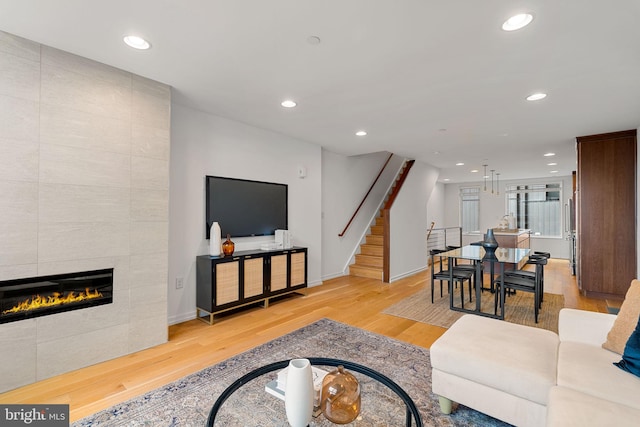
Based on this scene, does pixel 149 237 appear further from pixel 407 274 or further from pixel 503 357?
pixel 407 274

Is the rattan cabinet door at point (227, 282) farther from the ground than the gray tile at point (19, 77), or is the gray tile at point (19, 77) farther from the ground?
the gray tile at point (19, 77)

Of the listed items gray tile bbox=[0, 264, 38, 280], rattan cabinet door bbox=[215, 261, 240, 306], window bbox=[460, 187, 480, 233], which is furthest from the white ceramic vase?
window bbox=[460, 187, 480, 233]

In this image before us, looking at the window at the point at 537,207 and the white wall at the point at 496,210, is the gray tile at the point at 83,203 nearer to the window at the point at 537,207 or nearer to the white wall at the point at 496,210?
the white wall at the point at 496,210

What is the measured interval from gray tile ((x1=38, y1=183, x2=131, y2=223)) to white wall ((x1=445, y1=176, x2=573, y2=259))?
10.8m

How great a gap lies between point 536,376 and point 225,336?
2.67 m

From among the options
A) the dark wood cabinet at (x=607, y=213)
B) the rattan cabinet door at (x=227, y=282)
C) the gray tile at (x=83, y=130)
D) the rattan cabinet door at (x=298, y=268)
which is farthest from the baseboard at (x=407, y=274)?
the gray tile at (x=83, y=130)

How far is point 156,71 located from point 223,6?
1211 mm

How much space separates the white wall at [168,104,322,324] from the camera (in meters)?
3.55

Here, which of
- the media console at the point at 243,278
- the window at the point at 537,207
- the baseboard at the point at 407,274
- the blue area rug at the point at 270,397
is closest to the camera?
the blue area rug at the point at 270,397

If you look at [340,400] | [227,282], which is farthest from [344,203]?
[340,400]

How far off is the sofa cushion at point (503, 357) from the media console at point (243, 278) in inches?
97.1

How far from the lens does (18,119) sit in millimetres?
2258

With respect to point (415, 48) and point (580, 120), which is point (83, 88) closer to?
point (415, 48)

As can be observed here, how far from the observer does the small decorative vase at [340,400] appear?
Result: 4.40 ft
